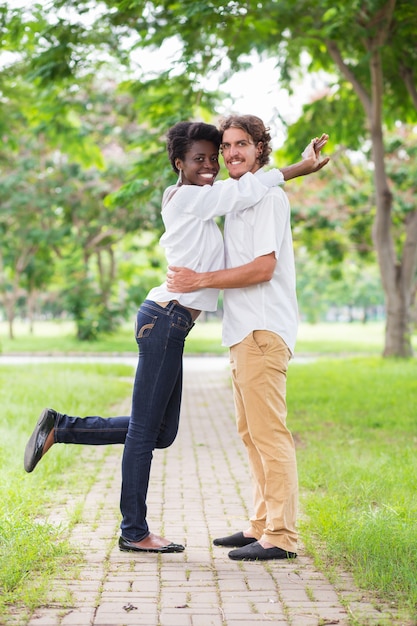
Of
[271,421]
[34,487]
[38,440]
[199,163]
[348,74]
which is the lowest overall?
[34,487]

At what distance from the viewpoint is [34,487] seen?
6.38 m

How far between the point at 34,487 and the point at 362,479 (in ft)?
7.63

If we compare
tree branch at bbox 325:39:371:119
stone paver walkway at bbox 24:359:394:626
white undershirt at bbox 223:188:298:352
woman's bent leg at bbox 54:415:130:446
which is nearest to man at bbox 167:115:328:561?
white undershirt at bbox 223:188:298:352

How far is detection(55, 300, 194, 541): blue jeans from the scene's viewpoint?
464 centimetres

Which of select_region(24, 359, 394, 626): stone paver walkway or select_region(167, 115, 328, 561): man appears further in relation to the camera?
select_region(167, 115, 328, 561): man

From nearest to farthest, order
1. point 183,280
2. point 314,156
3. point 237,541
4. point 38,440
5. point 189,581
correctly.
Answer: point 189,581, point 183,280, point 314,156, point 38,440, point 237,541

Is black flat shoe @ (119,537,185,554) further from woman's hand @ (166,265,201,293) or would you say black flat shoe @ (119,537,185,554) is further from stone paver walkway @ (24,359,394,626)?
woman's hand @ (166,265,201,293)

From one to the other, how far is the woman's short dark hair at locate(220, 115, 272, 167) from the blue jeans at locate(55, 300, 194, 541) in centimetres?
94

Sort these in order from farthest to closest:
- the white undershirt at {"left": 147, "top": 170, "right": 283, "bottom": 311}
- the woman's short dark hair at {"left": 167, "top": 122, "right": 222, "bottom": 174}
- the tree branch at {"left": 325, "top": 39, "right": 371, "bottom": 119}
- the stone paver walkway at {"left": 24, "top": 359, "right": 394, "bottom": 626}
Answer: the tree branch at {"left": 325, "top": 39, "right": 371, "bottom": 119}, the woman's short dark hair at {"left": 167, "top": 122, "right": 222, "bottom": 174}, the white undershirt at {"left": 147, "top": 170, "right": 283, "bottom": 311}, the stone paver walkway at {"left": 24, "top": 359, "right": 394, "bottom": 626}

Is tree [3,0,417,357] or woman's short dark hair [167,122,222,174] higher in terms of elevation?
tree [3,0,417,357]

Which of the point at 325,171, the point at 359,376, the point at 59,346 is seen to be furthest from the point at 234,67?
the point at 59,346

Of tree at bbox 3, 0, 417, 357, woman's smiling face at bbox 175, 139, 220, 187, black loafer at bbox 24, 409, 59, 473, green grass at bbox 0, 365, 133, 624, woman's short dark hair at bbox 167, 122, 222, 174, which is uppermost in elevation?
tree at bbox 3, 0, 417, 357

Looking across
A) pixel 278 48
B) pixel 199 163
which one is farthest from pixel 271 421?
pixel 278 48

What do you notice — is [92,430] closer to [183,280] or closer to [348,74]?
[183,280]
